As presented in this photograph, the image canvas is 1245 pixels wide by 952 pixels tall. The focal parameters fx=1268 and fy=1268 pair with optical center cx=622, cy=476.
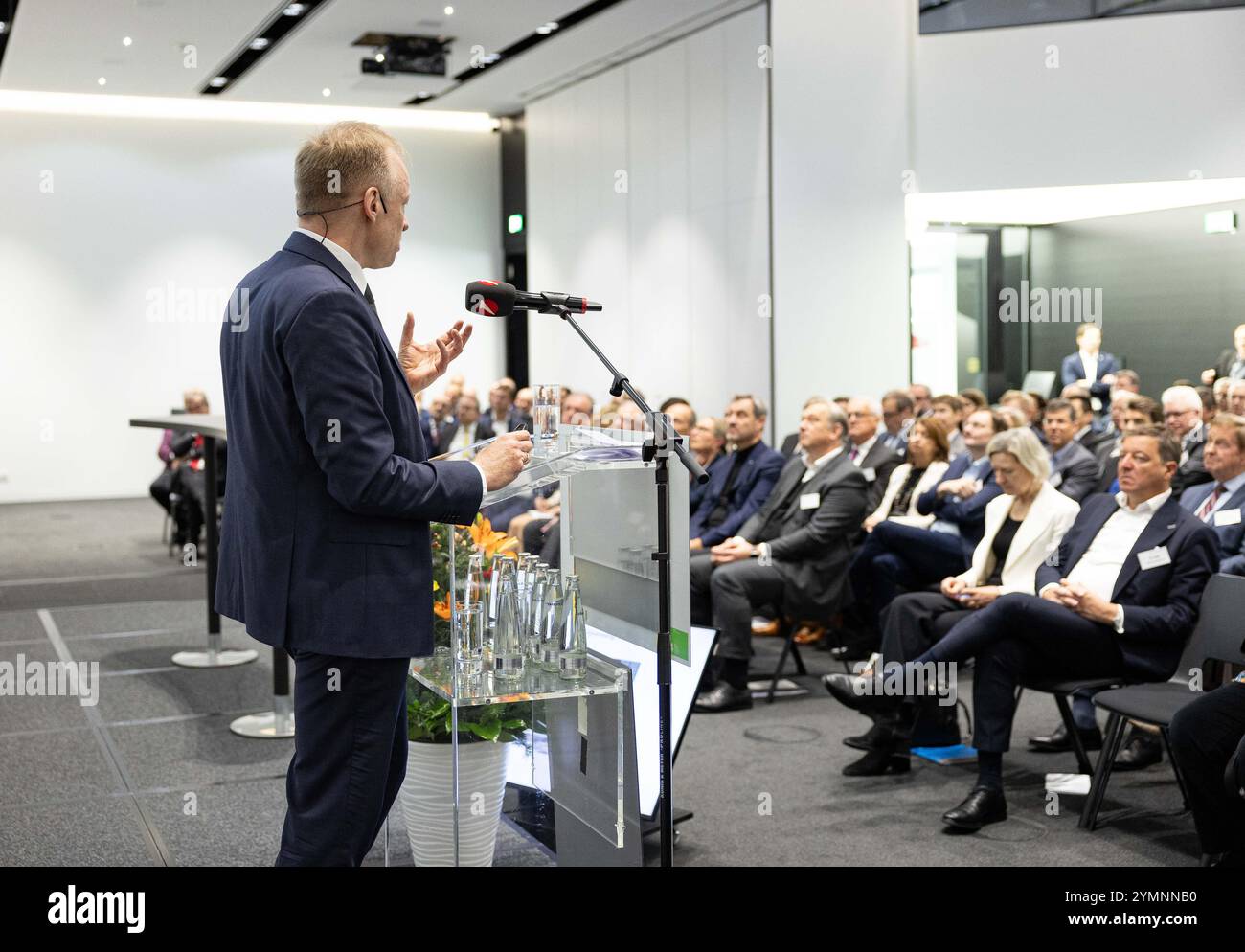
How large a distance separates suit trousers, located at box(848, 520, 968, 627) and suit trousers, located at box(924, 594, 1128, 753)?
4.93 ft

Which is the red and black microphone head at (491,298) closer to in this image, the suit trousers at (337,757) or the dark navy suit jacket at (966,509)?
the suit trousers at (337,757)

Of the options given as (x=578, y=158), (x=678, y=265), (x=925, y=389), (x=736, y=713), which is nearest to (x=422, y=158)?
(x=578, y=158)

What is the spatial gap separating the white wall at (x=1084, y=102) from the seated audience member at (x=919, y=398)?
1625mm

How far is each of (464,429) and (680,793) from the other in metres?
6.27

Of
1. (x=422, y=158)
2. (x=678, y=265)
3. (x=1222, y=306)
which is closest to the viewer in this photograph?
(x=1222, y=306)

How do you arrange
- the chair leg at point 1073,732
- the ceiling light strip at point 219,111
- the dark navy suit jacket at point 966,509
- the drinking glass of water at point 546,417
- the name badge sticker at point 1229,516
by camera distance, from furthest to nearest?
the ceiling light strip at point 219,111, the dark navy suit jacket at point 966,509, the name badge sticker at point 1229,516, the chair leg at point 1073,732, the drinking glass of water at point 546,417

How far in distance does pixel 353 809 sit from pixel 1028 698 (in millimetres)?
4067

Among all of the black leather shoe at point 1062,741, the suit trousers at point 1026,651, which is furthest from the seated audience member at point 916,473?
the suit trousers at point 1026,651

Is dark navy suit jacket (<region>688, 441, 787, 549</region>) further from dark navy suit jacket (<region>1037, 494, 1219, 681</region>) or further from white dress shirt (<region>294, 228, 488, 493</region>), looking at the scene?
white dress shirt (<region>294, 228, 488, 493</region>)

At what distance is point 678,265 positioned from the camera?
11133 mm

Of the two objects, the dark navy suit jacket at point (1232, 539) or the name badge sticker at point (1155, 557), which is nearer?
the name badge sticker at point (1155, 557)

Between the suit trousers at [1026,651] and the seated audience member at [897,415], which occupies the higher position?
the seated audience member at [897,415]

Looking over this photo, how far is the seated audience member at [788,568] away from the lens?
17.6 ft

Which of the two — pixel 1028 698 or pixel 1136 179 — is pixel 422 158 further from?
pixel 1028 698
